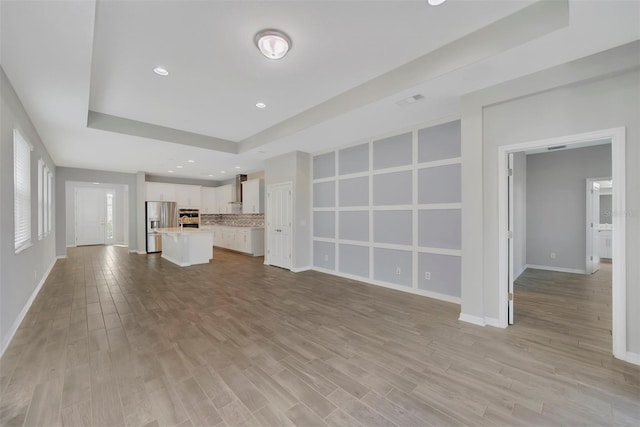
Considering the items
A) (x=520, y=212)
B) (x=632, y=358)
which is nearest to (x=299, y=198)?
(x=520, y=212)

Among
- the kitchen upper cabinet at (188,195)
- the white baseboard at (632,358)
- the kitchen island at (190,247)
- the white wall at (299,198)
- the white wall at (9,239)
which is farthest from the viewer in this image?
the kitchen upper cabinet at (188,195)

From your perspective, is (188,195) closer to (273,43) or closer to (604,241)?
(273,43)

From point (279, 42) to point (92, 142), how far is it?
4814 mm

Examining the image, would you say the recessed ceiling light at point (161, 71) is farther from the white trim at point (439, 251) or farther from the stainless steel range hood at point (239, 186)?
the stainless steel range hood at point (239, 186)

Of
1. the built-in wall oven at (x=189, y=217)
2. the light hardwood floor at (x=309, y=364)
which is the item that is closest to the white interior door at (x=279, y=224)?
the light hardwood floor at (x=309, y=364)

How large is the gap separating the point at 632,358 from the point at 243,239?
26.9ft

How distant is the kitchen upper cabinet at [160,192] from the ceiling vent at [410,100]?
8.82 m

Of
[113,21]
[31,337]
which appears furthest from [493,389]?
[31,337]

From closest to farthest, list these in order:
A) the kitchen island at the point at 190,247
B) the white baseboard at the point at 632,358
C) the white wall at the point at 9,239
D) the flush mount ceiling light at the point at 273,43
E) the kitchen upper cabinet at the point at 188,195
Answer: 1. the white baseboard at the point at 632,358
2. the flush mount ceiling light at the point at 273,43
3. the white wall at the point at 9,239
4. the kitchen island at the point at 190,247
5. the kitchen upper cabinet at the point at 188,195

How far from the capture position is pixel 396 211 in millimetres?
4465

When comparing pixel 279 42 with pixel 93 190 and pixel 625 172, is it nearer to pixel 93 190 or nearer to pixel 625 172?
pixel 625 172

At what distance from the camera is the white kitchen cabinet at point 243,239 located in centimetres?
814

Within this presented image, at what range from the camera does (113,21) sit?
84.5 inches

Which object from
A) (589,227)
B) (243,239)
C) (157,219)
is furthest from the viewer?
(157,219)
